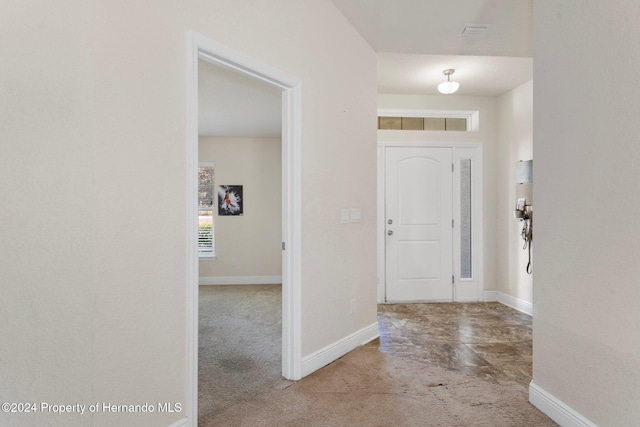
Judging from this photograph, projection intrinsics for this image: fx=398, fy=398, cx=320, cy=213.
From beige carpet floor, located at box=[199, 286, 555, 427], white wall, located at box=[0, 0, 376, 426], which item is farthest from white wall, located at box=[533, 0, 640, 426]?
white wall, located at box=[0, 0, 376, 426]

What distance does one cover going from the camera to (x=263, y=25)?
7.73ft

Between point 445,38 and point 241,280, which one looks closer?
→ point 445,38

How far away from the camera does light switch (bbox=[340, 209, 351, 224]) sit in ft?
10.1

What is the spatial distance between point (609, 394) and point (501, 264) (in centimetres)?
332

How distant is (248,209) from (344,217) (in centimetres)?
376

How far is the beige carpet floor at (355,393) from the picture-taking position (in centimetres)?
211

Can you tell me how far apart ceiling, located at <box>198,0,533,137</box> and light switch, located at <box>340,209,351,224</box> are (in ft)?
3.98

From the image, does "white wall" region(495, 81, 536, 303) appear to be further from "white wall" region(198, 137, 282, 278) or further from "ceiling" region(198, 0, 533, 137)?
"white wall" region(198, 137, 282, 278)

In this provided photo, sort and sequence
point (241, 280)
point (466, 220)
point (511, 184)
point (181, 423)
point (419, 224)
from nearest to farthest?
1. point (181, 423)
2. point (511, 184)
3. point (419, 224)
4. point (466, 220)
5. point (241, 280)

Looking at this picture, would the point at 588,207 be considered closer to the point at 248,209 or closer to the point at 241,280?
the point at 248,209

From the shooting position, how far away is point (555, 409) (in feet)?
6.87

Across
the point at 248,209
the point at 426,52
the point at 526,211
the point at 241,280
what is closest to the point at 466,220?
the point at 526,211

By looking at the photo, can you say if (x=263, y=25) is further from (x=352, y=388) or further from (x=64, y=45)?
(x=352, y=388)

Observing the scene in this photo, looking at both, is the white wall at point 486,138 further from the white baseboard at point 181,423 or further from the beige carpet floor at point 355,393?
the white baseboard at point 181,423
